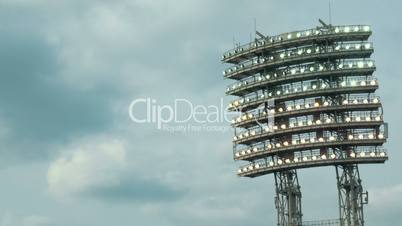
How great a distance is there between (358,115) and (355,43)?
492 inches

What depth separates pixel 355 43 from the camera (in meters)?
192

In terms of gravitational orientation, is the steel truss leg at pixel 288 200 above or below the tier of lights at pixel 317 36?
below

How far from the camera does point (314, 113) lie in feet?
624

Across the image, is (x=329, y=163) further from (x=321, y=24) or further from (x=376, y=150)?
(x=321, y=24)

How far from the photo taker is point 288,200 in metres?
195

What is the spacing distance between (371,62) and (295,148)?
19150 mm

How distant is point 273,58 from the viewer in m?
197

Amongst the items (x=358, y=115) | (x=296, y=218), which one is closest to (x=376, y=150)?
(x=358, y=115)

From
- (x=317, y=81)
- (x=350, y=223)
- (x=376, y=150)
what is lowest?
(x=350, y=223)

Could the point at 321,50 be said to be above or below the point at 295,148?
above

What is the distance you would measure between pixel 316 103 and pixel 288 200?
58.4 feet

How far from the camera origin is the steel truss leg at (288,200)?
636 ft

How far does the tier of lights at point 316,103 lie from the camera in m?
188

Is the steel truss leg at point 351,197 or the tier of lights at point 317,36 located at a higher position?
the tier of lights at point 317,36
